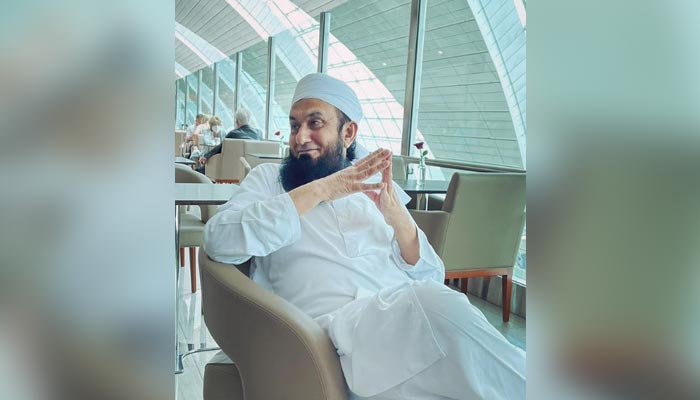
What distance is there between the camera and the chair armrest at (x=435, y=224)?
3.03 meters

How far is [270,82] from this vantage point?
9008 mm

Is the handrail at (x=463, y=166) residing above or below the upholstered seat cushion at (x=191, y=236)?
above

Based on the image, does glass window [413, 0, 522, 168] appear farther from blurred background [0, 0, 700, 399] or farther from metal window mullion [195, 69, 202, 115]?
metal window mullion [195, 69, 202, 115]

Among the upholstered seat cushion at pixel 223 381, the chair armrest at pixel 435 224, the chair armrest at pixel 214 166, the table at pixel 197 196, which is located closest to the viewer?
the upholstered seat cushion at pixel 223 381

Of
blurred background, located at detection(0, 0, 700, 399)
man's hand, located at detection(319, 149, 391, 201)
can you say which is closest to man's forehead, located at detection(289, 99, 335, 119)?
man's hand, located at detection(319, 149, 391, 201)

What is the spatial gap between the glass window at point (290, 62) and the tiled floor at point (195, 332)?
442 cm

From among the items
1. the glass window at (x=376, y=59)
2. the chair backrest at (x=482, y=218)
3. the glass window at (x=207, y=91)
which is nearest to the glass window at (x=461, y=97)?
the glass window at (x=376, y=59)

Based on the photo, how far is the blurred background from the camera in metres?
0.20

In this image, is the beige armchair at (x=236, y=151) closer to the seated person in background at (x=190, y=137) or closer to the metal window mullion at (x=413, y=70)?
the seated person in background at (x=190, y=137)

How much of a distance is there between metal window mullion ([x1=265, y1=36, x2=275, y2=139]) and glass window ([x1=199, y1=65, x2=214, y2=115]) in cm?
372

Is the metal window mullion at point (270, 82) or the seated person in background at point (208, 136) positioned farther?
the metal window mullion at point (270, 82)
